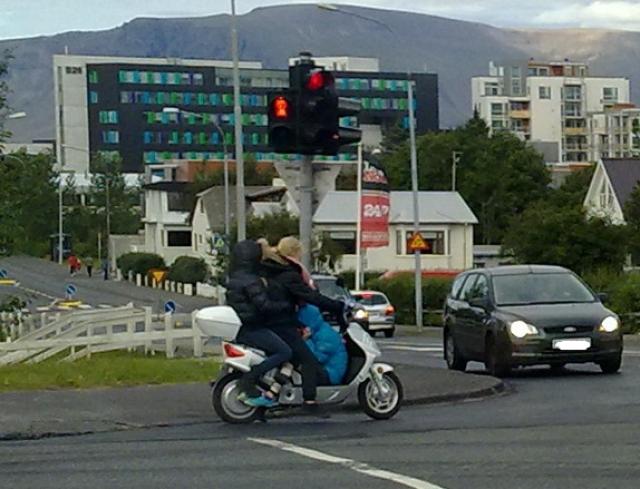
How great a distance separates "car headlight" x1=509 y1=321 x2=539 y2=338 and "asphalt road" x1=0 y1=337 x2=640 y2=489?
13.7ft

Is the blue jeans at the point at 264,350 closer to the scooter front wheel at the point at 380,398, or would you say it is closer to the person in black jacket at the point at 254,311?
the person in black jacket at the point at 254,311

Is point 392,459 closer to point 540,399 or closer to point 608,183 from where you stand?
point 540,399

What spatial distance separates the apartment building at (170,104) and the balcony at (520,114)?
1887cm

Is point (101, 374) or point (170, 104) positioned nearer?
point (101, 374)

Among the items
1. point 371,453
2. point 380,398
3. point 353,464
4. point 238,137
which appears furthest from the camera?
point 238,137

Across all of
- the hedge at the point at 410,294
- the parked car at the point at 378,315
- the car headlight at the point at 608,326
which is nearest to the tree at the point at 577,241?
the hedge at the point at 410,294

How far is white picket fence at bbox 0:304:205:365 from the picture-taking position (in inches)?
893

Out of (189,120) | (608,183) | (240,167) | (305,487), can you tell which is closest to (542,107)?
(189,120)

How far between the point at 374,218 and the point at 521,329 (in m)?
33.8

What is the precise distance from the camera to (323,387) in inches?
600

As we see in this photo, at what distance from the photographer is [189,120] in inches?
6969

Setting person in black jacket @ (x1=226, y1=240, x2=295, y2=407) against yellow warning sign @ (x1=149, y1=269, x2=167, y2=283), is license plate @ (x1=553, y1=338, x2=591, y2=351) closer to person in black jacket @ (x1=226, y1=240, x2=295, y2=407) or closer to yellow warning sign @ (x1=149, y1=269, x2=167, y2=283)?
person in black jacket @ (x1=226, y1=240, x2=295, y2=407)

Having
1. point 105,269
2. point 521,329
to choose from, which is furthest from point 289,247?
point 105,269

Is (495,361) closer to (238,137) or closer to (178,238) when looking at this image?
(238,137)
